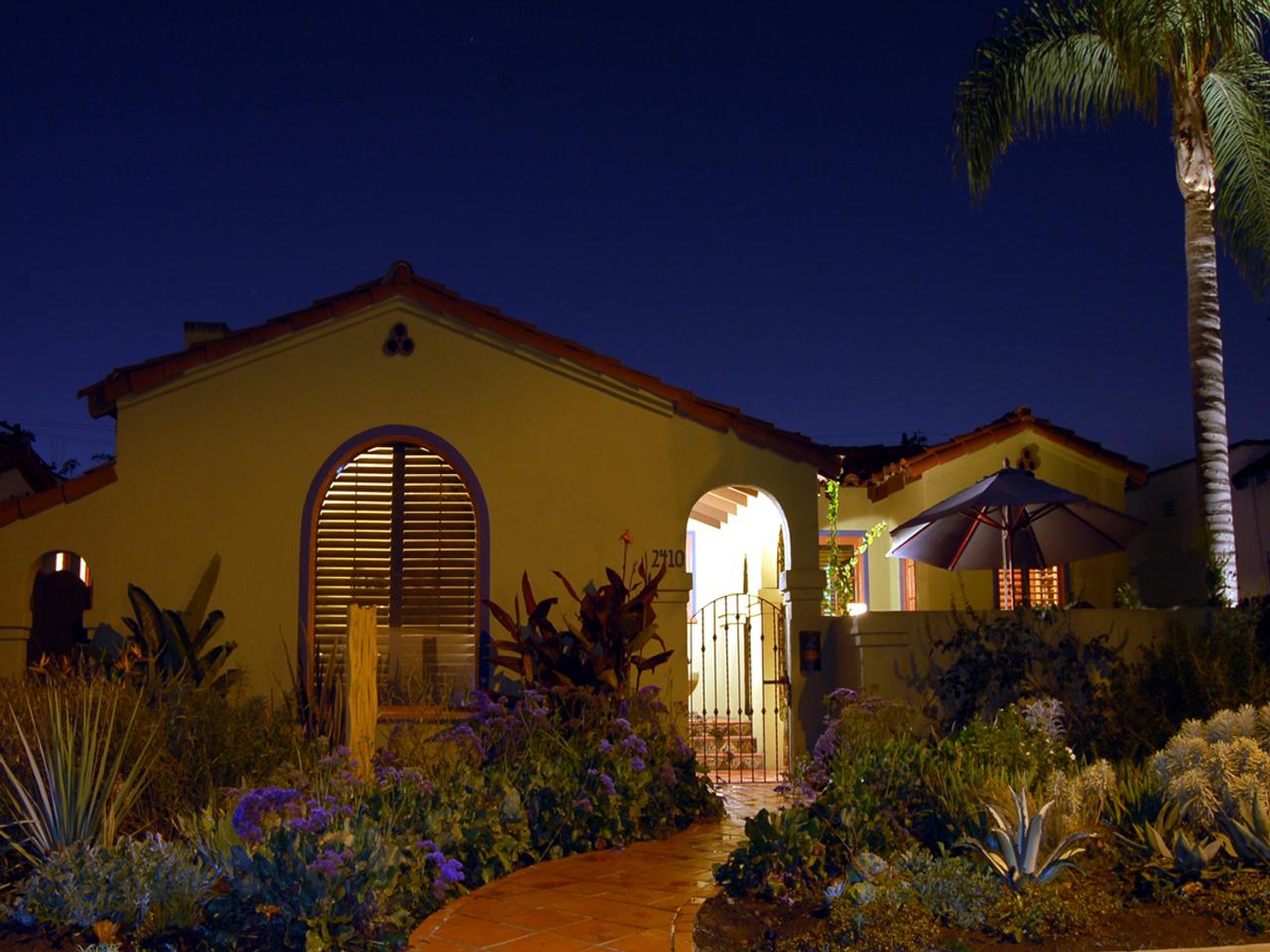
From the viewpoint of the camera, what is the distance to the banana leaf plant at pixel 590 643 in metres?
11.2

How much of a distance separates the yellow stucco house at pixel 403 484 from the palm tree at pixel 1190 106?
4.29 meters

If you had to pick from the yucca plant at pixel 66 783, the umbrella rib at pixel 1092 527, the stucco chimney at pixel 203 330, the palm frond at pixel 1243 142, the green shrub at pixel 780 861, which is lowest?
the green shrub at pixel 780 861

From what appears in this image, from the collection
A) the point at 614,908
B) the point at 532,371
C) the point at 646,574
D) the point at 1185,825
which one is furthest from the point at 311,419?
the point at 1185,825

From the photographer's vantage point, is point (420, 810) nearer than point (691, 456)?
Yes

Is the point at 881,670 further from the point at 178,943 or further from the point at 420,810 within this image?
the point at 178,943

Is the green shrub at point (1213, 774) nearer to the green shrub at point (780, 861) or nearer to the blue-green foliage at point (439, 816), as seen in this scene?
the green shrub at point (780, 861)

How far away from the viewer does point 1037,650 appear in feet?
37.9

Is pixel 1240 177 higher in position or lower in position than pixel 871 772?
higher

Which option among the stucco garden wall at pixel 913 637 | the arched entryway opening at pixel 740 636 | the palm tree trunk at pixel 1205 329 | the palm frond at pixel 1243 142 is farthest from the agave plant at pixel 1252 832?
the palm frond at pixel 1243 142

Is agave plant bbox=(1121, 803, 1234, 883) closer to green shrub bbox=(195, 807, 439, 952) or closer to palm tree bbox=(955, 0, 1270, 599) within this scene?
green shrub bbox=(195, 807, 439, 952)

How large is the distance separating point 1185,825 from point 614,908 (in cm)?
307

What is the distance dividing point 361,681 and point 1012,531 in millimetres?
6639

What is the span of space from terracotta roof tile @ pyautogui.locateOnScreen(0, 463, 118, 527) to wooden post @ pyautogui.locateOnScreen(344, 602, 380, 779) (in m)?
4.48

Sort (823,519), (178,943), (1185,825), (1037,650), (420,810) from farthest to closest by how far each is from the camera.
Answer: (823,519) → (1037,650) → (420,810) → (1185,825) → (178,943)
